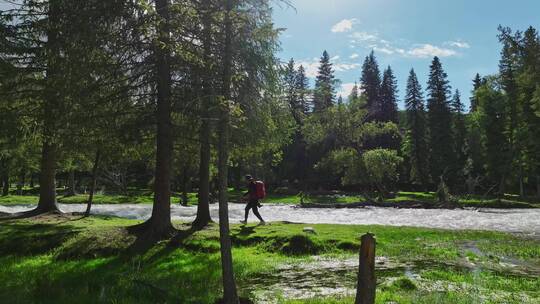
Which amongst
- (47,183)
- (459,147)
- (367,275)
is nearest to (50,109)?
(47,183)

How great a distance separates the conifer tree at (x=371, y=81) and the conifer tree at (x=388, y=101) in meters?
0.92

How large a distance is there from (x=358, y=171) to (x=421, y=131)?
92.4 ft

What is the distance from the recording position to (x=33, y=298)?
800cm

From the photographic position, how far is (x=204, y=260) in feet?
39.2

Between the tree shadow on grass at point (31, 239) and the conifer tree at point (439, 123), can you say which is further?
the conifer tree at point (439, 123)

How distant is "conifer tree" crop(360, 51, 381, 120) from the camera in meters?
83.0

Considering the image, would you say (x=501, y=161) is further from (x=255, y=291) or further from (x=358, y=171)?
(x=255, y=291)

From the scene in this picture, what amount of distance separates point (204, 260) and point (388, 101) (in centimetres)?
7640

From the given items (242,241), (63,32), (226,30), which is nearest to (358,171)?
(242,241)

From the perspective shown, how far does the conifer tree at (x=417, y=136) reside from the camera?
68.2m

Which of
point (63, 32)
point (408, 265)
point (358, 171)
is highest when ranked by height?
point (63, 32)

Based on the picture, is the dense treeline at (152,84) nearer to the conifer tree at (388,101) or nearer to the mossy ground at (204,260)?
the mossy ground at (204,260)

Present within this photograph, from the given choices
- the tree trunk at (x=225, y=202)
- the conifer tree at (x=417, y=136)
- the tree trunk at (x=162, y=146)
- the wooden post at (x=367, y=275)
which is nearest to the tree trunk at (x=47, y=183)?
the tree trunk at (x=162, y=146)

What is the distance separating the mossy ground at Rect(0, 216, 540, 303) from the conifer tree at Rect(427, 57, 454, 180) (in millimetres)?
48626
